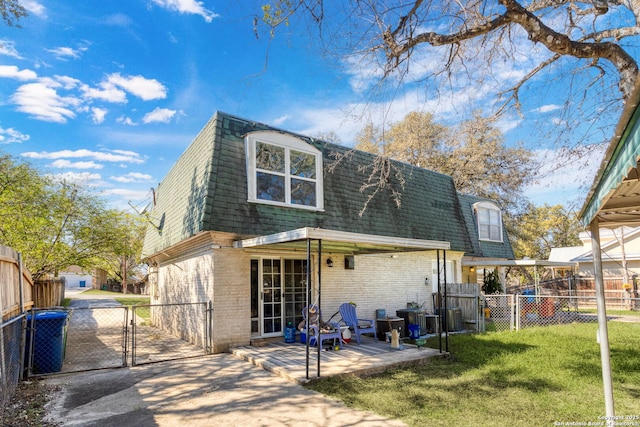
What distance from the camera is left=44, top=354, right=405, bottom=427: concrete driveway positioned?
462cm

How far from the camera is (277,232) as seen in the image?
937 centimetres

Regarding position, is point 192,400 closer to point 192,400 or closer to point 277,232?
point 192,400

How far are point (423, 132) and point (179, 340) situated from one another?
1835 cm

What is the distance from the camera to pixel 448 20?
621 centimetres

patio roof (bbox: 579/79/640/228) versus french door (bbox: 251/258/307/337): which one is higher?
patio roof (bbox: 579/79/640/228)

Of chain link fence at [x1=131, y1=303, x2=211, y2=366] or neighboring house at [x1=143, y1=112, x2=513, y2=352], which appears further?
neighboring house at [x1=143, y1=112, x2=513, y2=352]

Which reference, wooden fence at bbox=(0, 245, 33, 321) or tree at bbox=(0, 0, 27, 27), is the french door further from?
tree at bbox=(0, 0, 27, 27)

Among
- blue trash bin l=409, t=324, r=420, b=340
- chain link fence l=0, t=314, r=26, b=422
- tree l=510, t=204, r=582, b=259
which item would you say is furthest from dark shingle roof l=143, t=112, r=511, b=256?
tree l=510, t=204, r=582, b=259

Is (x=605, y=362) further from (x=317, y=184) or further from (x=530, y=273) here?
(x=530, y=273)

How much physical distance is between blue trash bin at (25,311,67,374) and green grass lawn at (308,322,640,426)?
4.85 m

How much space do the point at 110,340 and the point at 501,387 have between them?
10.2 metres

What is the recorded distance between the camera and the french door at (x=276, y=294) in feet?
30.8

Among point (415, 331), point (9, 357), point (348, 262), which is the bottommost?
point (415, 331)

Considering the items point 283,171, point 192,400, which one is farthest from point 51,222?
point 192,400
